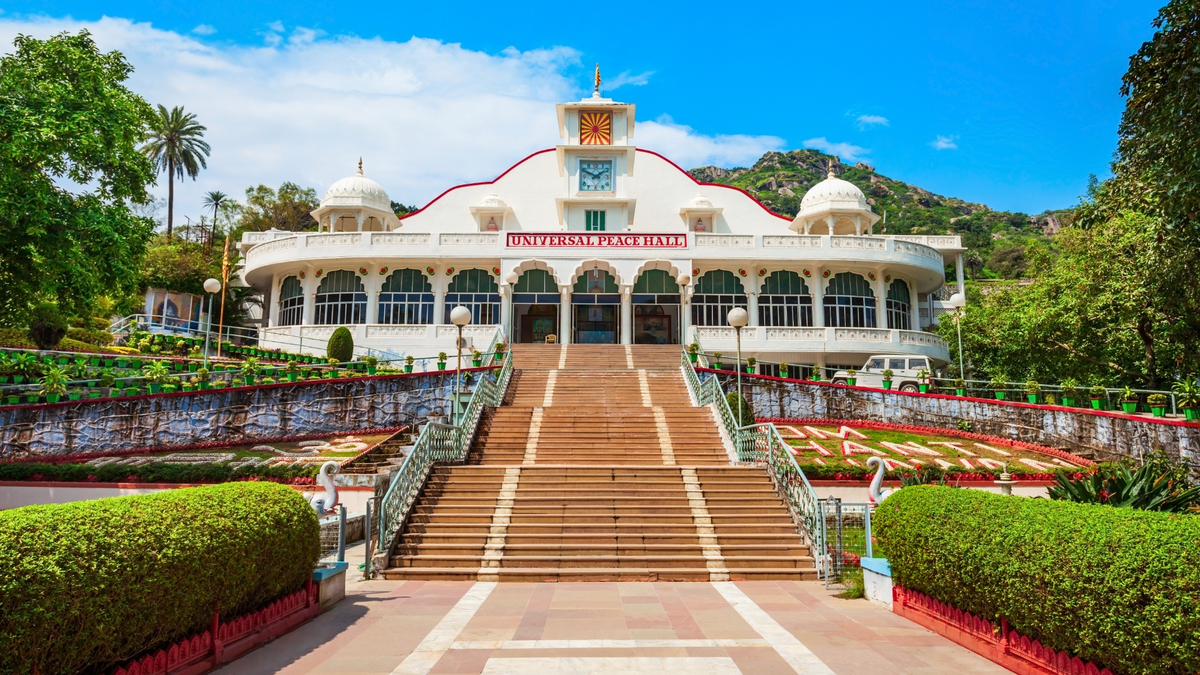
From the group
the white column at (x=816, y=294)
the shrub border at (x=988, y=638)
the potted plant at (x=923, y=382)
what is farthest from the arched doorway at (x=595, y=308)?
the shrub border at (x=988, y=638)

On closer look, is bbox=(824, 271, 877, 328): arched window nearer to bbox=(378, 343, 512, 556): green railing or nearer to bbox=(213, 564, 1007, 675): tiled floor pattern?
bbox=(378, 343, 512, 556): green railing

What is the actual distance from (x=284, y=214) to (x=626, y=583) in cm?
5272

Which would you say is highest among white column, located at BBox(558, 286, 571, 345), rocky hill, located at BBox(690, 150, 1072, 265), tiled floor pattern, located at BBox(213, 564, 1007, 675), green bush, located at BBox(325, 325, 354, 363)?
rocky hill, located at BBox(690, 150, 1072, 265)

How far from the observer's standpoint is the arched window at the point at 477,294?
3167 centimetres

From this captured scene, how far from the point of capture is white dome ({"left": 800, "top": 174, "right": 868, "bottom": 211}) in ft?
115

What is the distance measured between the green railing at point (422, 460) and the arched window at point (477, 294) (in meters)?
13.9

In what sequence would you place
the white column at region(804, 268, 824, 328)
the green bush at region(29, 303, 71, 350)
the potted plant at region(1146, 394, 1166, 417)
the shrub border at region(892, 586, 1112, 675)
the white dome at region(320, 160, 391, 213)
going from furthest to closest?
the white dome at region(320, 160, 391, 213) → the white column at region(804, 268, 824, 328) → the green bush at region(29, 303, 71, 350) → the potted plant at region(1146, 394, 1166, 417) → the shrub border at region(892, 586, 1112, 675)

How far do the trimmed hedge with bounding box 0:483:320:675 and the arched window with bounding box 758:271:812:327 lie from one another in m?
27.1

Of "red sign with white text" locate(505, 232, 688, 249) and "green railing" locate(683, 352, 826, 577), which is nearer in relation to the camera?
"green railing" locate(683, 352, 826, 577)

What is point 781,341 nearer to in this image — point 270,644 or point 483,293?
point 483,293

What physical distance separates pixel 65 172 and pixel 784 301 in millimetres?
25828

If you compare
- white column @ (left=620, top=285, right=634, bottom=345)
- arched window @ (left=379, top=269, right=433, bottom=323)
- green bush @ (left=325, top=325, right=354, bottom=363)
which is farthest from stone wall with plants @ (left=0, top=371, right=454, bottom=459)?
arched window @ (left=379, top=269, right=433, bottom=323)

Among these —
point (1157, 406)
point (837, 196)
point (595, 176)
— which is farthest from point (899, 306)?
point (595, 176)

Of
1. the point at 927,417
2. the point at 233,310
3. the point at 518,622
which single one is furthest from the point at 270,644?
the point at 233,310
